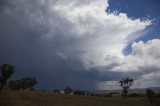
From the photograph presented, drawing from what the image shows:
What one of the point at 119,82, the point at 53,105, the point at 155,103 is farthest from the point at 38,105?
the point at 119,82

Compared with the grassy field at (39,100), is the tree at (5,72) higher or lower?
higher

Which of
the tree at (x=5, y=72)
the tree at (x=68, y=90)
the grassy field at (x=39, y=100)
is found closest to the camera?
the grassy field at (x=39, y=100)

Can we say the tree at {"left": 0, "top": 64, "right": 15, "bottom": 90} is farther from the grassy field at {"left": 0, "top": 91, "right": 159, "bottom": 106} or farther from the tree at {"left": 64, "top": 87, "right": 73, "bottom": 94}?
the tree at {"left": 64, "top": 87, "right": 73, "bottom": 94}

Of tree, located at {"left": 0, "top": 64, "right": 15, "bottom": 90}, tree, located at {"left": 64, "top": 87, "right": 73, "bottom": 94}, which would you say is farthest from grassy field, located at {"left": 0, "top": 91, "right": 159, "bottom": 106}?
tree, located at {"left": 64, "top": 87, "right": 73, "bottom": 94}

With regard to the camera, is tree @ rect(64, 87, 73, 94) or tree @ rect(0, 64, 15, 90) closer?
tree @ rect(0, 64, 15, 90)

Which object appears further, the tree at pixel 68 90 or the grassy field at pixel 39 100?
the tree at pixel 68 90

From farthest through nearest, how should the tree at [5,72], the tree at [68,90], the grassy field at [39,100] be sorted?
the tree at [68,90] → the tree at [5,72] → the grassy field at [39,100]

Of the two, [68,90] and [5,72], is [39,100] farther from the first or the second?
[68,90]

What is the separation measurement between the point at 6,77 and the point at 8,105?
2117cm

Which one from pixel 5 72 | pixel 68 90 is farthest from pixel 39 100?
pixel 68 90

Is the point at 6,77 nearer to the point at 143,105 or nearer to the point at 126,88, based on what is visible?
the point at 143,105

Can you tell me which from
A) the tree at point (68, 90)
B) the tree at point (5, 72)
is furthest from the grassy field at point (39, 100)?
the tree at point (68, 90)

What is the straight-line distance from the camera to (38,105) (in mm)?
36375

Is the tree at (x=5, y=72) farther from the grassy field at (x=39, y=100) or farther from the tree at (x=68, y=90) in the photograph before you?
the tree at (x=68, y=90)
